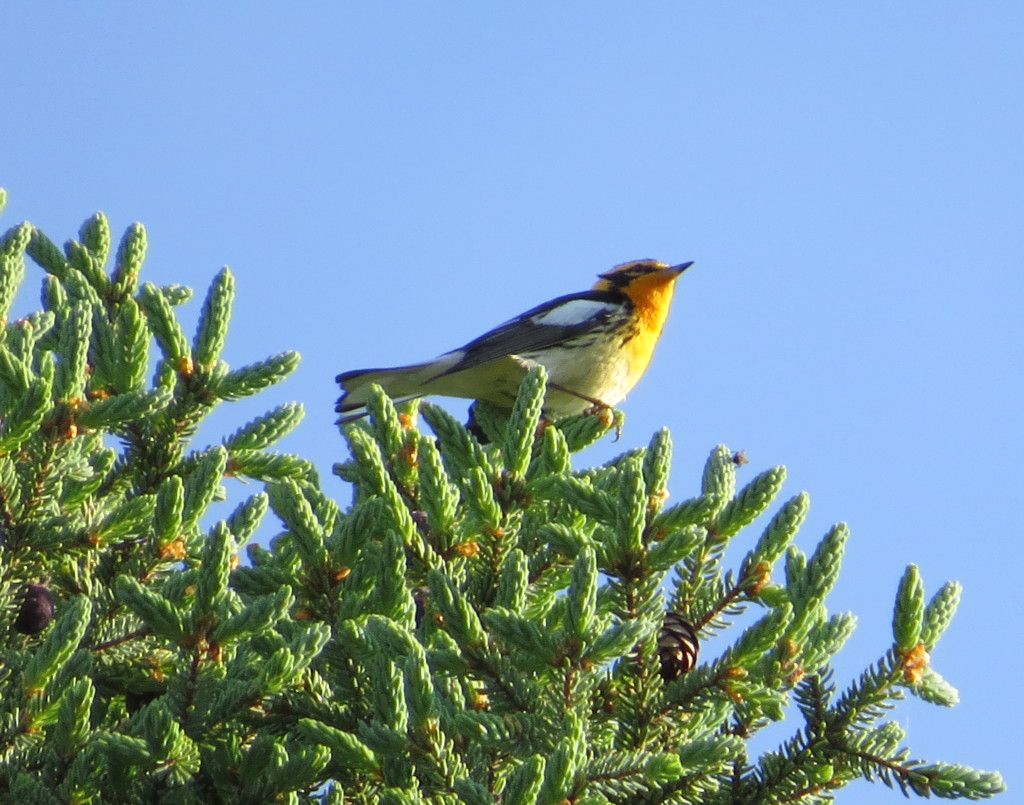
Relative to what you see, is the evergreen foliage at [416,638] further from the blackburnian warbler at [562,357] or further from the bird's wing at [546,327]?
the bird's wing at [546,327]

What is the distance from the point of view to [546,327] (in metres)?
6.70

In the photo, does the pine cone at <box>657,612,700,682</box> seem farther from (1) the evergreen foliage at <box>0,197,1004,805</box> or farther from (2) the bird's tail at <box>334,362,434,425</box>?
(2) the bird's tail at <box>334,362,434,425</box>

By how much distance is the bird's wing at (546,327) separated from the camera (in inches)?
243

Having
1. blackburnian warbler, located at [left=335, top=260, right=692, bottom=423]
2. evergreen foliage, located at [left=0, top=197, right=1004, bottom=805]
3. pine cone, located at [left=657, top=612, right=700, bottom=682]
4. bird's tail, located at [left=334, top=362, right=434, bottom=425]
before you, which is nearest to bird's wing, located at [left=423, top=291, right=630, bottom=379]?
blackburnian warbler, located at [left=335, top=260, right=692, bottom=423]

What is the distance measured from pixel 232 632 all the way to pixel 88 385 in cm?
142

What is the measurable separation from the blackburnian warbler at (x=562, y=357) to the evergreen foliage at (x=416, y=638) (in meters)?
2.62

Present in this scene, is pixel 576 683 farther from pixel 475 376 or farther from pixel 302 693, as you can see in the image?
pixel 475 376

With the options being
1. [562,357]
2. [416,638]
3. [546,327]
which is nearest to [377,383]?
[562,357]

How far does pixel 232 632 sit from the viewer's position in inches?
91.2

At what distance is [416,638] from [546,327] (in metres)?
4.29

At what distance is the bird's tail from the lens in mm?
5715

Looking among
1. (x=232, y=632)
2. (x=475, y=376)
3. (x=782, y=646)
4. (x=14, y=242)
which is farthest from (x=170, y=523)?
(x=475, y=376)

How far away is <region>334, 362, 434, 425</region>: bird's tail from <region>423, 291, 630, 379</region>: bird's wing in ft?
0.37

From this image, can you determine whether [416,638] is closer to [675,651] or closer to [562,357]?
[675,651]
